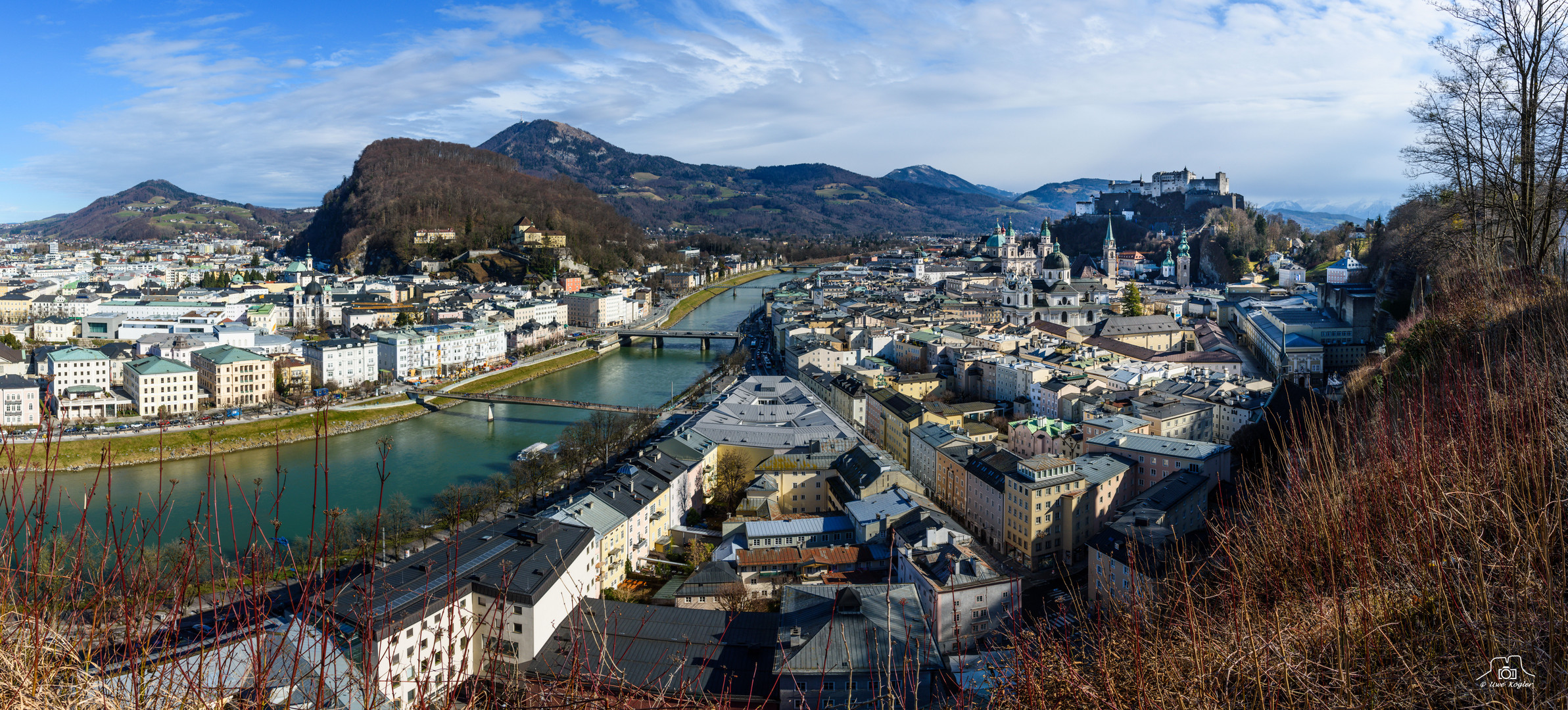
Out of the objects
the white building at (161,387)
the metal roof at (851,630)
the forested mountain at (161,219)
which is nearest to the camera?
the metal roof at (851,630)

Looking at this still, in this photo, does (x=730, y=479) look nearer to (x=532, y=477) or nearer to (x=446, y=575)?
(x=532, y=477)

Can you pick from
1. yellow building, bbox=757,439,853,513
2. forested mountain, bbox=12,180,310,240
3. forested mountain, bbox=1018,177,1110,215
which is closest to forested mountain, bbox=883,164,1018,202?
forested mountain, bbox=1018,177,1110,215

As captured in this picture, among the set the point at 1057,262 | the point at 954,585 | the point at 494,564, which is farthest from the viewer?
the point at 1057,262

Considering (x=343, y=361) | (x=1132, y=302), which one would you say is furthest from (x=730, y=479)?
(x=1132, y=302)

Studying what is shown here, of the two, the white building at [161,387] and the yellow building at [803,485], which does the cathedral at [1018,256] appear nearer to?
the yellow building at [803,485]

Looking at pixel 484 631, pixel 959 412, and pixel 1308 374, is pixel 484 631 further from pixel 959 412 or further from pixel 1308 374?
pixel 1308 374

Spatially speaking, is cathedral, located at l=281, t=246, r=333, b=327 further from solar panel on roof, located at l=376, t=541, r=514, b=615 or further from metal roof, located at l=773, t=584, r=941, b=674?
metal roof, located at l=773, t=584, r=941, b=674

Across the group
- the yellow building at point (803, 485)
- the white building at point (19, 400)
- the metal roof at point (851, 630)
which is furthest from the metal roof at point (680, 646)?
the white building at point (19, 400)
